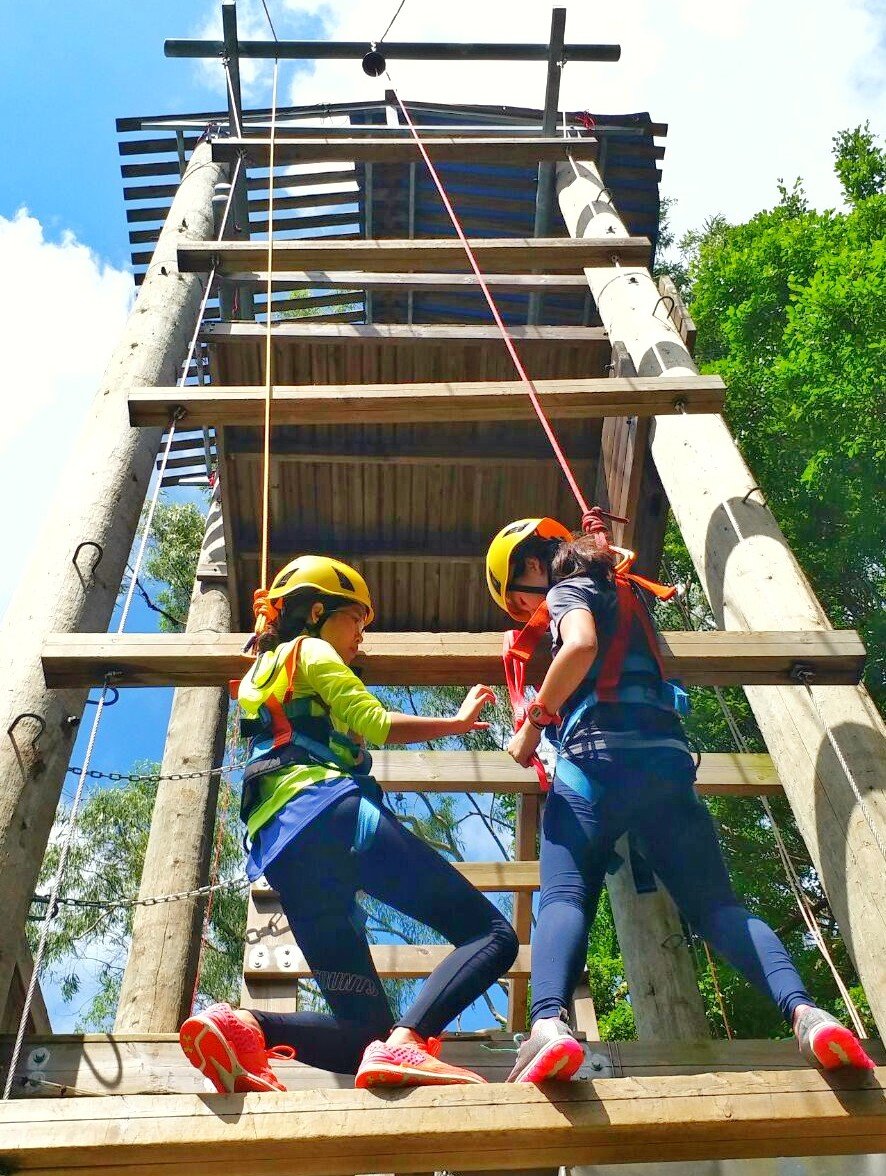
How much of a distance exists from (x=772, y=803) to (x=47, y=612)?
9.09m

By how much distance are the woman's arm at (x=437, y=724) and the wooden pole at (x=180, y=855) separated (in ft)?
9.09

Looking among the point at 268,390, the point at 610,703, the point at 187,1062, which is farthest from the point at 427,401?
the point at 187,1062

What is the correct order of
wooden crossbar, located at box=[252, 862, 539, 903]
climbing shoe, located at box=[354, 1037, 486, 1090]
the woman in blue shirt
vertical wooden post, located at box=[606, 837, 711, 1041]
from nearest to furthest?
climbing shoe, located at box=[354, 1037, 486, 1090] < the woman in blue shirt < vertical wooden post, located at box=[606, 837, 711, 1041] < wooden crossbar, located at box=[252, 862, 539, 903]

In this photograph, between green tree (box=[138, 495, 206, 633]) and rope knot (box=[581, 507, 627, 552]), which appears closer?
rope knot (box=[581, 507, 627, 552])

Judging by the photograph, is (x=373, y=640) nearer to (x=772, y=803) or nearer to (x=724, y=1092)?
(x=724, y=1092)

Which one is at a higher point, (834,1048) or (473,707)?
(473,707)

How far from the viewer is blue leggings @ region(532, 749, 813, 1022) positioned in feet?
7.37

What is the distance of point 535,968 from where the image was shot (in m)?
2.19

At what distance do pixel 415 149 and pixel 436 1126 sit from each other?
581 cm

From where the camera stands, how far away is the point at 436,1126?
5.77ft

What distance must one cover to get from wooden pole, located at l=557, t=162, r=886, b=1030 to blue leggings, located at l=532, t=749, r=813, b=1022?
0.52m

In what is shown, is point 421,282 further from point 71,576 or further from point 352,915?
point 352,915

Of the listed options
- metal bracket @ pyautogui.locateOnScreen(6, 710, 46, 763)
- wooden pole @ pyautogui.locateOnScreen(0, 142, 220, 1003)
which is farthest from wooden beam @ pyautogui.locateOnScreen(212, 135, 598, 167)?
metal bracket @ pyautogui.locateOnScreen(6, 710, 46, 763)

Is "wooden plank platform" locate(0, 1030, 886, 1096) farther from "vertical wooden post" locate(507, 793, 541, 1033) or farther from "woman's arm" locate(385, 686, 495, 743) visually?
"vertical wooden post" locate(507, 793, 541, 1033)
